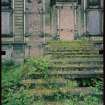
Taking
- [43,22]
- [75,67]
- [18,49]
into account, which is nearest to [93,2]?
[43,22]

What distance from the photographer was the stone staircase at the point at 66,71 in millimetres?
4298

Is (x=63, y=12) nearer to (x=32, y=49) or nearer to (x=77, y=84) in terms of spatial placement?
(x=32, y=49)

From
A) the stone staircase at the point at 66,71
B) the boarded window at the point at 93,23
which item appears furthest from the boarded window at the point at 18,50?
the boarded window at the point at 93,23

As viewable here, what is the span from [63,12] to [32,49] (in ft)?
2.91

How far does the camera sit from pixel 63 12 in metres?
7.33

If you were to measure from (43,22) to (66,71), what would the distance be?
233cm

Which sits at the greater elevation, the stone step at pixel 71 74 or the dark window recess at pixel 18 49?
the dark window recess at pixel 18 49

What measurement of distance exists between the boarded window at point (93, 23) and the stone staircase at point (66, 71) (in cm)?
48

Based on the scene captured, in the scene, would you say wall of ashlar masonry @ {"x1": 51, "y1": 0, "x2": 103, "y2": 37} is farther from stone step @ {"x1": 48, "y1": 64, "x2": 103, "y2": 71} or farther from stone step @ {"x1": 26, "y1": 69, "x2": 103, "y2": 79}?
stone step @ {"x1": 26, "y1": 69, "x2": 103, "y2": 79}

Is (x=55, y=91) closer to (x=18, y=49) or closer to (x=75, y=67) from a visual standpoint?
(x=75, y=67)

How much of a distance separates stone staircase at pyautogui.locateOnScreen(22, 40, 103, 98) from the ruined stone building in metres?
0.42

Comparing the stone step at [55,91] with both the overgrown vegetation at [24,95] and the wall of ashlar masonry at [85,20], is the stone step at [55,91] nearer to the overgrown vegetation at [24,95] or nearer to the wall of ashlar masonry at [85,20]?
the overgrown vegetation at [24,95]

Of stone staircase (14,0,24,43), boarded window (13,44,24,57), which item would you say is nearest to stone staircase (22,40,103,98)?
boarded window (13,44,24,57)

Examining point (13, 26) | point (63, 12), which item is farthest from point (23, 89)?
point (63, 12)
